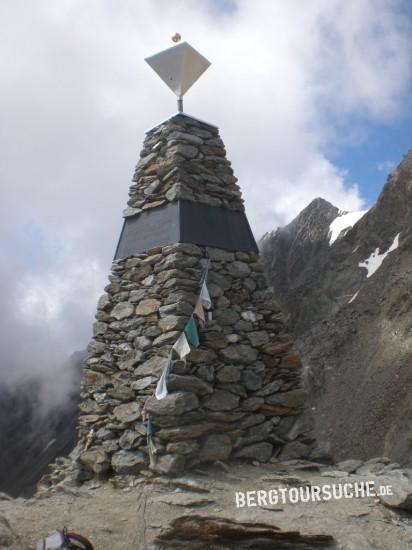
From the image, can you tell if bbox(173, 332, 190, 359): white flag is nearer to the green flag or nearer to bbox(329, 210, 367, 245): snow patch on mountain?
the green flag

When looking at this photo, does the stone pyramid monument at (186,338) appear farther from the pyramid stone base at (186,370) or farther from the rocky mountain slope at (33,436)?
the rocky mountain slope at (33,436)

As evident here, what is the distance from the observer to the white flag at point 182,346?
6297 mm

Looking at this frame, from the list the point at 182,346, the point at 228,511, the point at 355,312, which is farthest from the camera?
the point at 355,312

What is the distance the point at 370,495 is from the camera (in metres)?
5.38

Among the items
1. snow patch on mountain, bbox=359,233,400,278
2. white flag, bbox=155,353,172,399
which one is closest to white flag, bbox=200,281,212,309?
white flag, bbox=155,353,172,399

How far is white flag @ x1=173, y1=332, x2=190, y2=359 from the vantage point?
630 cm

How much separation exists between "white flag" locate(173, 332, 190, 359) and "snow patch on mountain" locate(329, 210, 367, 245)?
5215cm

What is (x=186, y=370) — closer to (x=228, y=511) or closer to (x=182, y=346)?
(x=182, y=346)

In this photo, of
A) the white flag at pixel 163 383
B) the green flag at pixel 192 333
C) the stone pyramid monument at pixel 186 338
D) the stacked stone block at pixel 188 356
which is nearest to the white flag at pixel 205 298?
the stone pyramid monument at pixel 186 338

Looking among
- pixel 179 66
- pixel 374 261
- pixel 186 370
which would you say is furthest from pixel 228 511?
pixel 374 261

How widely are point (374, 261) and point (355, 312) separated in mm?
9972

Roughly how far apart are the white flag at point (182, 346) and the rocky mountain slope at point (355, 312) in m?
18.2

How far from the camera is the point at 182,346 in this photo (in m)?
6.36

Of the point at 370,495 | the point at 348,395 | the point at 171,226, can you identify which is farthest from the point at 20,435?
the point at 370,495
